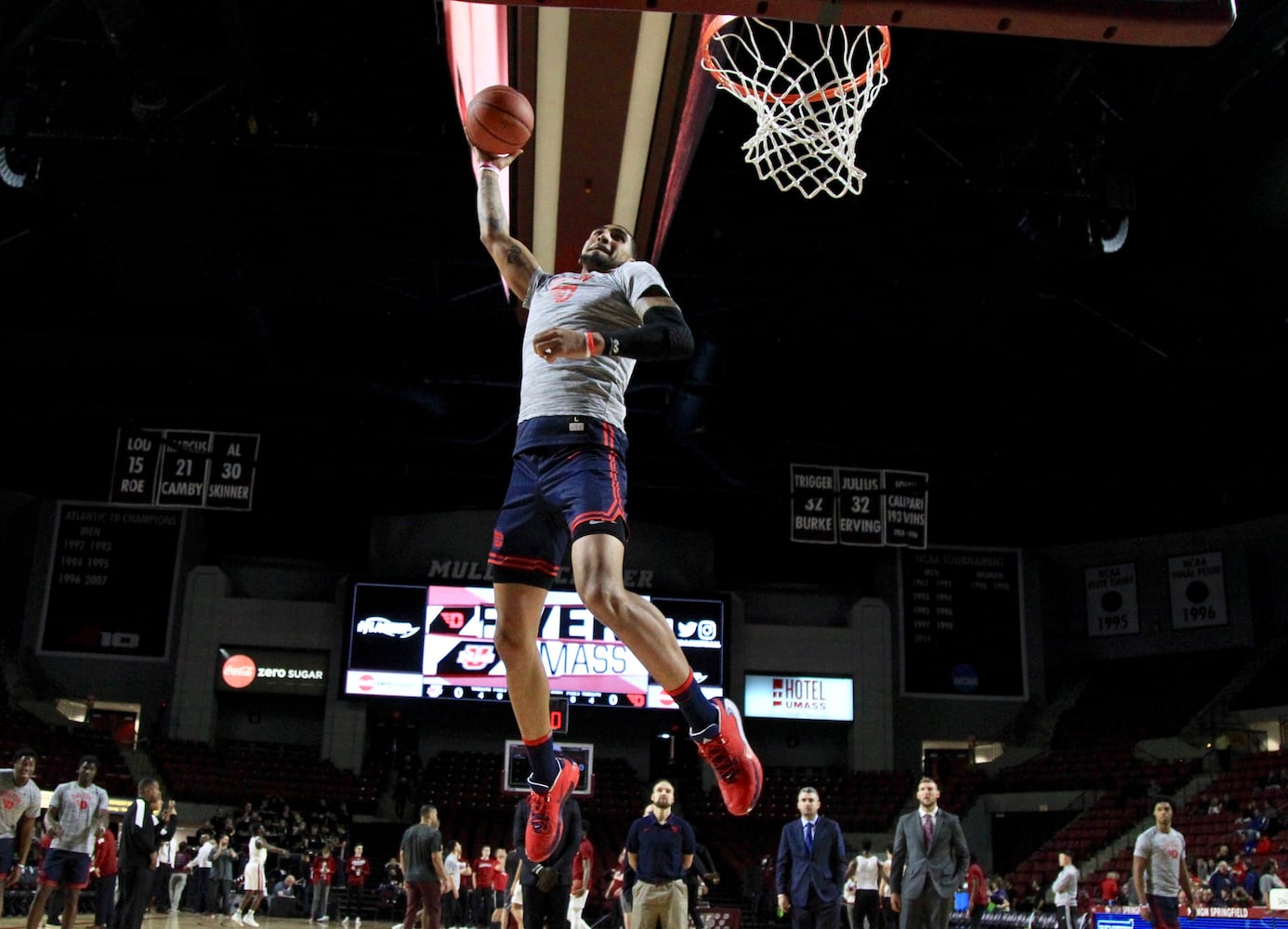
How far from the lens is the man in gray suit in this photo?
26.1 feet

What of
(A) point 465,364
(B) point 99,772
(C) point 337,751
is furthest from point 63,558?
(A) point 465,364

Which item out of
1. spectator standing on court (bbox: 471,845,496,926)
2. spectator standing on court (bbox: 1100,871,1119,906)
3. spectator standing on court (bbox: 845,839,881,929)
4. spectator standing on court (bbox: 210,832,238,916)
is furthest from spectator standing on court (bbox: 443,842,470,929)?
spectator standing on court (bbox: 1100,871,1119,906)

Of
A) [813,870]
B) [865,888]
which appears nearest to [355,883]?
[865,888]

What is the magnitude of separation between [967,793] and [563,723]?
1605 centimetres

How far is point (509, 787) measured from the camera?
9.23 metres

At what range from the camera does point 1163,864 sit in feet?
31.4

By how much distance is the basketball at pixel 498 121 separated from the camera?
4266 millimetres

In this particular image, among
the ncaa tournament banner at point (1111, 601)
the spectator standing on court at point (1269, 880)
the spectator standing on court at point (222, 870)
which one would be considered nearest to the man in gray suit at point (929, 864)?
the spectator standing on court at point (1269, 880)

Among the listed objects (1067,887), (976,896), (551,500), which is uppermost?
(551,500)

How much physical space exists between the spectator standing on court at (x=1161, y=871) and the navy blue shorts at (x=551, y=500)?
7382 mm

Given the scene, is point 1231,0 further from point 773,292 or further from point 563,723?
point 773,292

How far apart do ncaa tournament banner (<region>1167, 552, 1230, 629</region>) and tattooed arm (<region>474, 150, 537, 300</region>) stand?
25554mm

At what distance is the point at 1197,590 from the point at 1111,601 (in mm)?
1892

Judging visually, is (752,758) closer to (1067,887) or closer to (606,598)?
(606,598)
